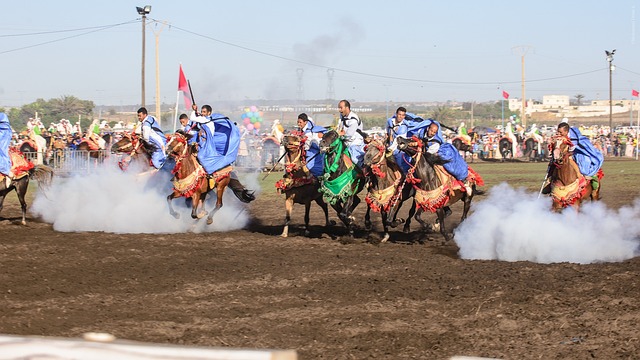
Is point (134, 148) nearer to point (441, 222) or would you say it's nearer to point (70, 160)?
point (441, 222)

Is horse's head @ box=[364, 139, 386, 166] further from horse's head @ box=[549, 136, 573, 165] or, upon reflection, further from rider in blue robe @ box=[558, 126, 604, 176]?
rider in blue robe @ box=[558, 126, 604, 176]

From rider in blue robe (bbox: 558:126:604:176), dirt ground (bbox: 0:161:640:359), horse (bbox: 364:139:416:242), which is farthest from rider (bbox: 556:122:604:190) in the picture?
horse (bbox: 364:139:416:242)

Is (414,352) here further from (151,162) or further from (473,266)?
(151,162)

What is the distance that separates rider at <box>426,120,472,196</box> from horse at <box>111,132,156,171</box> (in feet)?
19.7

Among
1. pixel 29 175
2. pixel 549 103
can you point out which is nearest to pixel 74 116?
pixel 29 175

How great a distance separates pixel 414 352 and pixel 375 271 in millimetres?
4409

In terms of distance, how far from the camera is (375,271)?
1262 centimetres

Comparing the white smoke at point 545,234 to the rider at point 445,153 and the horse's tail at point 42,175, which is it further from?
the horse's tail at point 42,175

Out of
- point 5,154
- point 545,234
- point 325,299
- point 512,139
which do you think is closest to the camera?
point 325,299

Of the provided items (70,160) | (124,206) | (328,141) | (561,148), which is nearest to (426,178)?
(328,141)

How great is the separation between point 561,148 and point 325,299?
19.2 feet

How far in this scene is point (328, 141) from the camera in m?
15.1

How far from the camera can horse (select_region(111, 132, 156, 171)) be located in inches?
697

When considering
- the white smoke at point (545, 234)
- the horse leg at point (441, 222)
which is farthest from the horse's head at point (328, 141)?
the white smoke at point (545, 234)
